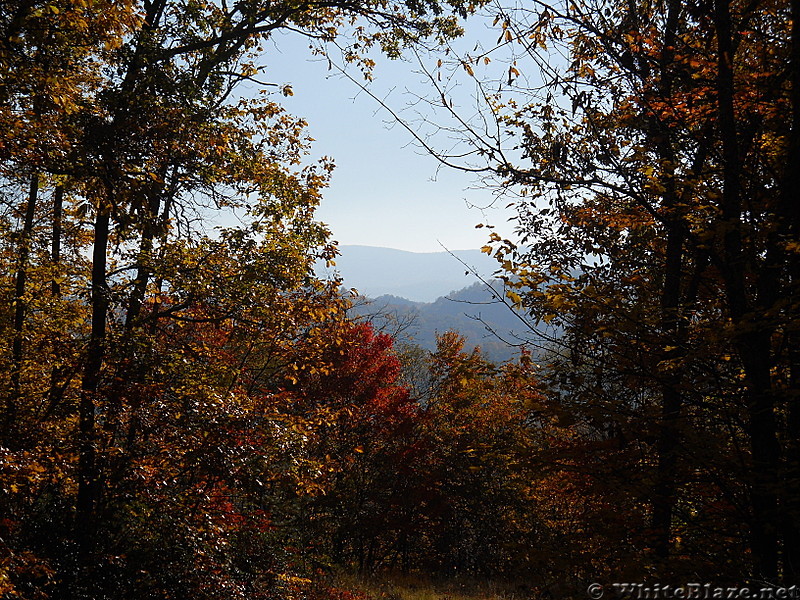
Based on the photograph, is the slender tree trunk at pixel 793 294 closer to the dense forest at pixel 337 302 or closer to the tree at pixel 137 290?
the dense forest at pixel 337 302

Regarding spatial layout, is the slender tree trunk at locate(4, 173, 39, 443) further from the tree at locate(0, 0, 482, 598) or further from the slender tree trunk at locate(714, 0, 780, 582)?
the slender tree trunk at locate(714, 0, 780, 582)

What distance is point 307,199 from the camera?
34.8 feet

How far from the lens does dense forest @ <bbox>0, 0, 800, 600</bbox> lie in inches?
186

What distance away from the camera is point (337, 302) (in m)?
11.4

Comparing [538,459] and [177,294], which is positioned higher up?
[177,294]

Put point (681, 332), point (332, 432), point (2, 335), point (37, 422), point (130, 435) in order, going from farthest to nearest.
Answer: point (332, 432) < point (2, 335) < point (130, 435) < point (37, 422) < point (681, 332)

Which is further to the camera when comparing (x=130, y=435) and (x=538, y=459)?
(x=130, y=435)

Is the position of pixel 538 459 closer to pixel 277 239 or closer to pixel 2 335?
pixel 277 239

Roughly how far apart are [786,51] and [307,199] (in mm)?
7760

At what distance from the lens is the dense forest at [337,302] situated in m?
4.73

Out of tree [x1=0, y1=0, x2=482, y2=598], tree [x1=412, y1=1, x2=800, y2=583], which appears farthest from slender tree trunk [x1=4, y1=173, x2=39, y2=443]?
tree [x1=412, y1=1, x2=800, y2=583]

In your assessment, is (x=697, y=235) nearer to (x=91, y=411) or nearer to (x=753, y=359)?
(x=753, y=359)

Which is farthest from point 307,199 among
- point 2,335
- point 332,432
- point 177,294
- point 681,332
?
point 332,432

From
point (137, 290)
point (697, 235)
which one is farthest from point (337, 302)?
point (697, 235)
